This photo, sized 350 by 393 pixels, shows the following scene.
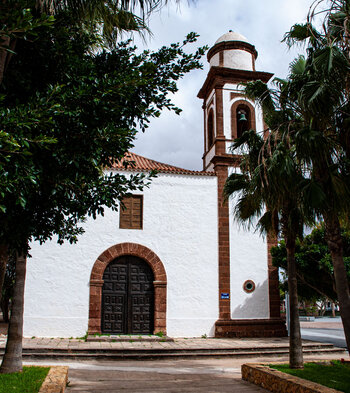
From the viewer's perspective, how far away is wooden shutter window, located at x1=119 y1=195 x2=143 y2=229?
567 inches

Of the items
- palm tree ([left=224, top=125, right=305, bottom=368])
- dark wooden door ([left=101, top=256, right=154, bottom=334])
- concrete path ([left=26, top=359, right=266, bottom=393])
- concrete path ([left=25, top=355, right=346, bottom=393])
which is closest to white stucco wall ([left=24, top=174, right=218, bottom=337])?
dark wooden door ([left=101, top=256, right=154, bottom=334])

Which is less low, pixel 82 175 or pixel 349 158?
pixel 349 158

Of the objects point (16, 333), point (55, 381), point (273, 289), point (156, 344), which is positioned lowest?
point (156, 344)

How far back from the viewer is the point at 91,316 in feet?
43.7

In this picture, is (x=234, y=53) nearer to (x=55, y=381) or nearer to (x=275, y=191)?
(x=275, y=191)

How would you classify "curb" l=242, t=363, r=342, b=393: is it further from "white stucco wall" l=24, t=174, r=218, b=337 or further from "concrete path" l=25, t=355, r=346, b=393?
"white stucco wall" l=24, t=174, r=218, b=337

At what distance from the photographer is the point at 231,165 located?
15.5m

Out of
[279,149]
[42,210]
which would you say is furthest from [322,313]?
[42,210]

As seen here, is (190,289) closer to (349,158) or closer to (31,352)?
(31,352)

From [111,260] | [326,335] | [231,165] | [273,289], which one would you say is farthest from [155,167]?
[326,335]

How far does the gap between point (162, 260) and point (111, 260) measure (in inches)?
68.8

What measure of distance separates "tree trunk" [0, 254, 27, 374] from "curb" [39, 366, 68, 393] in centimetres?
62

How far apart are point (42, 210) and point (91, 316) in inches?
397

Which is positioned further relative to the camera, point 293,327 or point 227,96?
point 227,96
